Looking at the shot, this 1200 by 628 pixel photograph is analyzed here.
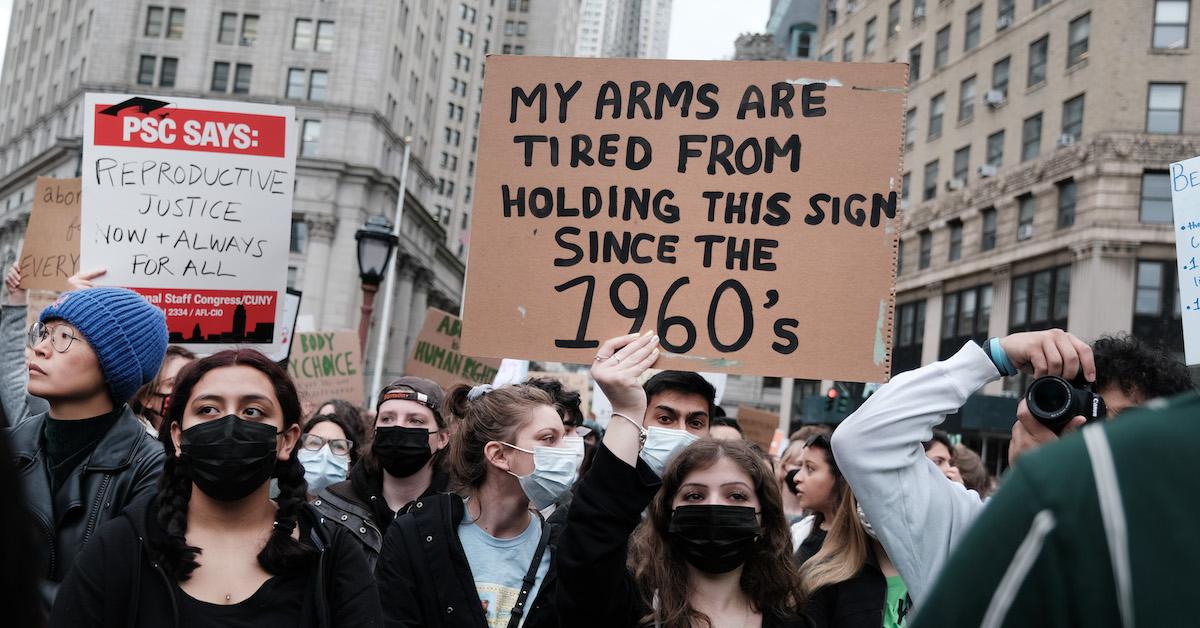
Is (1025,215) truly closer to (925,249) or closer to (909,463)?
(925,249)

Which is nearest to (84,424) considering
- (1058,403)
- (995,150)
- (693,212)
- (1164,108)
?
(693,212)

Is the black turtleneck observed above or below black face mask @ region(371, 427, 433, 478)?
above

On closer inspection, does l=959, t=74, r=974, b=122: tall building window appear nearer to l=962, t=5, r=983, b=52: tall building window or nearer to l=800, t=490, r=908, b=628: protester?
l=962, t=5, r=983, b=52: tall building window

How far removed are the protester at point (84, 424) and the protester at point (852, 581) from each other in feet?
7.66

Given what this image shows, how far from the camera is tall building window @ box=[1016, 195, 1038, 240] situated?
3459 centimetres

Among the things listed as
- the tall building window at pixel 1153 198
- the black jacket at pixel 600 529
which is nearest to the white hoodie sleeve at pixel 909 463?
the black jacket at pixel 600 529

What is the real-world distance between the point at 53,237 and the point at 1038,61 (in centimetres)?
3445

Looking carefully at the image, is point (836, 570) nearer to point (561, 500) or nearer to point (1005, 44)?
point (561, 500)

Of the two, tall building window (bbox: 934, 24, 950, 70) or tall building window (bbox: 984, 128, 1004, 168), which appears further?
tall building window (bbox: 934, 24, 950, 70)

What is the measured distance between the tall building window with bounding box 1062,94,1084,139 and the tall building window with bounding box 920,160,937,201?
734 centimetres

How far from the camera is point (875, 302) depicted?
11.7 feet

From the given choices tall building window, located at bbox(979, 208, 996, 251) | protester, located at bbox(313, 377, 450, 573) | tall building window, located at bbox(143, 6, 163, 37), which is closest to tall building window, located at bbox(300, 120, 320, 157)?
tall building window, located at bbox(143, 6, 163, 37)

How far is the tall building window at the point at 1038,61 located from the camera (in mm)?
34469

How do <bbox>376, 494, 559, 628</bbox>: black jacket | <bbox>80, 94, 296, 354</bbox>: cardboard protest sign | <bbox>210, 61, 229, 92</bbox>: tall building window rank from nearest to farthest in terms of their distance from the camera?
<bbox>376, 494, 559, 628</bbox>: black jacket, <bbox>80, 94, 296, 354</bbox>: cardboard protest sign, <bbox>210, 61, 229, 92</bbox>: tall building window
